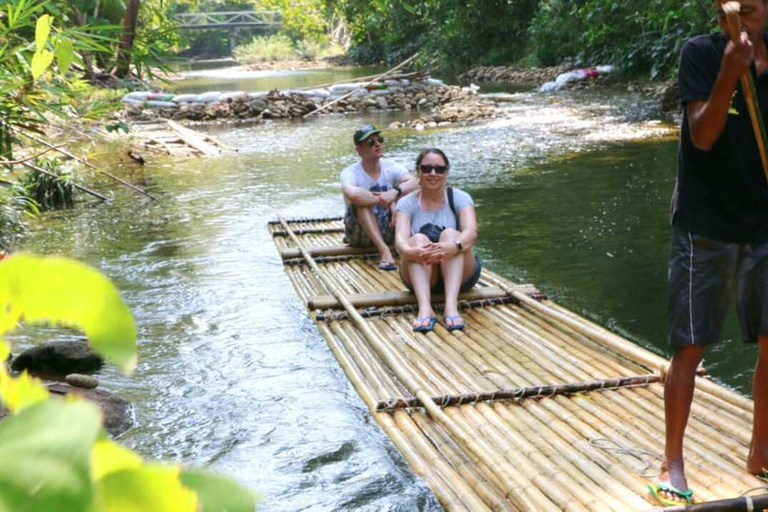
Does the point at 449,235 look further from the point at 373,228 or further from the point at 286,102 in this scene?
the point at 286,102

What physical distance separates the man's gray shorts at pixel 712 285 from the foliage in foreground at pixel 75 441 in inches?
106

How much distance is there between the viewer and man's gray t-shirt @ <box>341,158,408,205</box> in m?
6.42

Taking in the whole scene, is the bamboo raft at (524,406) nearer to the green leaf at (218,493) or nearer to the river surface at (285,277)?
the river surface at (285,277)

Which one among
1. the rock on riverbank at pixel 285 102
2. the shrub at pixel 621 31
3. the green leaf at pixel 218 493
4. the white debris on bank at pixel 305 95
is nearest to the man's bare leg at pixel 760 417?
the green leaf at pixel 218 493

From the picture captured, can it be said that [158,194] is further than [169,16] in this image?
Yes

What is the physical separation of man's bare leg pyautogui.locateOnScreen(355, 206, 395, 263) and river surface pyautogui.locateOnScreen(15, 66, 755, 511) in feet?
2.30

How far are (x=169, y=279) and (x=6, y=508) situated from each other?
6758mm

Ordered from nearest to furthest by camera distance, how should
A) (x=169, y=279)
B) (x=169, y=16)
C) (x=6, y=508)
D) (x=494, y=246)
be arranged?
1. (x=6, y=508)
2. (x=169, y=279)
3. (x=494, y=246)
4. (x=169, y=16)

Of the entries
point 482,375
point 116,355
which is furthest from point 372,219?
point 116,355

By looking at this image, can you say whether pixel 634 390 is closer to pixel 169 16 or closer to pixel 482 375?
pixel 482 375

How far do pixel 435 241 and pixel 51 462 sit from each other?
16.4ft

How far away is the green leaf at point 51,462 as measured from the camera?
0.98ft

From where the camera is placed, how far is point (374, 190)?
6.44m

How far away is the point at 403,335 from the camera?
491 centimetres
